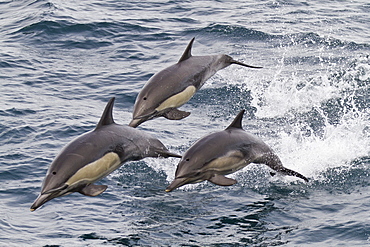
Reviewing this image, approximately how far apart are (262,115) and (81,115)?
359cm

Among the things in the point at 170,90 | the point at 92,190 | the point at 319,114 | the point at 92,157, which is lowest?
the point at 319,114

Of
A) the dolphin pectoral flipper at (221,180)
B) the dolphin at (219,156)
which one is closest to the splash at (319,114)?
the dolphin at (219,156)

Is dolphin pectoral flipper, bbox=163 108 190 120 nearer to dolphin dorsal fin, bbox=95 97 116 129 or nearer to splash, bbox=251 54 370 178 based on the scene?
dolphin dorsal fin, bbox=95 97 116 129

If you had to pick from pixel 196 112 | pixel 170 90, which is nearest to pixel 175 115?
pixel 170 90

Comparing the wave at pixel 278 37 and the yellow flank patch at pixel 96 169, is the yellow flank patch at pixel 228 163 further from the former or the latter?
the wave at pixel 278 37

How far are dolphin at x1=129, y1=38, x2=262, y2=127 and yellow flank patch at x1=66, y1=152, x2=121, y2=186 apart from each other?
0.68 metres

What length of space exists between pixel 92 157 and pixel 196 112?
6.93 metres

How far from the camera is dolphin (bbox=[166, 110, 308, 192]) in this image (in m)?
8.56

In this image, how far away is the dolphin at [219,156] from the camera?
8562 millimetres

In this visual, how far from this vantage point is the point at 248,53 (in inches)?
725

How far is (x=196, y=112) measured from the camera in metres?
15.0

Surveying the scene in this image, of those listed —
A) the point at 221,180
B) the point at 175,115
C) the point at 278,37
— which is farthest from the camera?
the point at 278,37

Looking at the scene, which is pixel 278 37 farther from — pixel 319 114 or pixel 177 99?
pixel 177 99

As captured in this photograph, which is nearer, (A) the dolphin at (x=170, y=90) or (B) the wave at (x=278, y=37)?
(A) the dolphin at (x=170, y=90)
